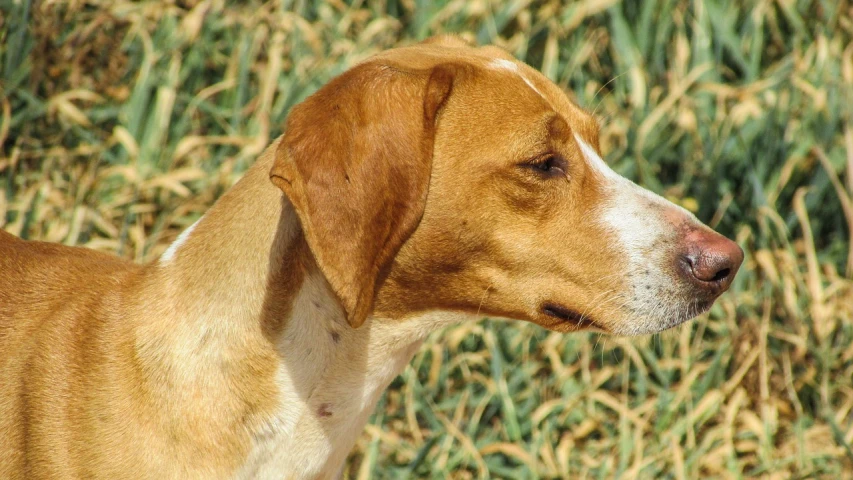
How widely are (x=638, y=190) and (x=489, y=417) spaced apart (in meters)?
1.78

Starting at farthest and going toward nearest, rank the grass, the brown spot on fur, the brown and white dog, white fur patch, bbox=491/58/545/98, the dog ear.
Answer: the grass → white fur patch, bbox=491/58/545/98 → the brown spot on fur → the brown and white dog → the dog ear

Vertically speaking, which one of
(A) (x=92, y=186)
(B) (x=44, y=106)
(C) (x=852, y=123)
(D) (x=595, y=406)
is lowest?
(D) (x=595, y=406)

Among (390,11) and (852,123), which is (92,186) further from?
(852,123)

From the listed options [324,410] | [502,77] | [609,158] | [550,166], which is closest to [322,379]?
[324,410]

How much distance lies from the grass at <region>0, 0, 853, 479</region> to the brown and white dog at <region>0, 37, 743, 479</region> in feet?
4.57

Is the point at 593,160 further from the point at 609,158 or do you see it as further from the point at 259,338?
the point at 609,158

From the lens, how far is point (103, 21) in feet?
15.6

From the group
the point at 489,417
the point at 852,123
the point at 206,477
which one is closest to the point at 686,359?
the point at 489,417

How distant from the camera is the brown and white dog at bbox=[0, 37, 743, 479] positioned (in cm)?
230

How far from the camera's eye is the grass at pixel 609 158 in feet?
13.2

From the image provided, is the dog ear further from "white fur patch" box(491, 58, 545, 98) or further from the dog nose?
the dog nose

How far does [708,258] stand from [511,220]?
477 millimetres

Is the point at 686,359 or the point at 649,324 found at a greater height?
the point at 649,324

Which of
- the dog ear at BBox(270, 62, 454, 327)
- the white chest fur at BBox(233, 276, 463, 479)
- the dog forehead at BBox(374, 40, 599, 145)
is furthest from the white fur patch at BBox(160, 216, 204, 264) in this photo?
the dog forehead at BBox(374, 40, 599, 145)
